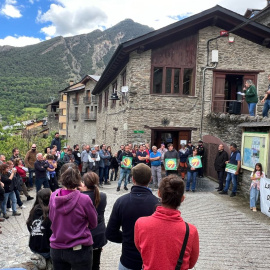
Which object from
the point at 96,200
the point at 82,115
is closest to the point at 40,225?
the point at 96,200

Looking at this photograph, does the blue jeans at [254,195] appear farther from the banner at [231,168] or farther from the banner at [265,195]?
the banner at [231,168]

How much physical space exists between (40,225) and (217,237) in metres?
4.40

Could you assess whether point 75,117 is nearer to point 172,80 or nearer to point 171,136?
point 171,136

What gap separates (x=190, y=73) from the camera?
15.9 metres

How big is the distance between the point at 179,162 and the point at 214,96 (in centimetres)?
463

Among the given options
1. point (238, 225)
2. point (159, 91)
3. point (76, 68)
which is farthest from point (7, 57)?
point (238, 225)

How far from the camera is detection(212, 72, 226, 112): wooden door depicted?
15.8m

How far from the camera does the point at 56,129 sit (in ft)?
173

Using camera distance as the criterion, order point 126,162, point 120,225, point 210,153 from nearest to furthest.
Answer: point 120,225, point 126,162, point 210,153

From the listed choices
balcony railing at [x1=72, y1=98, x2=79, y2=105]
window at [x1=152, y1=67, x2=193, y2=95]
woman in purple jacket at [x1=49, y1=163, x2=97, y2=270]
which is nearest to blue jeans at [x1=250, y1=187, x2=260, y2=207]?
woman in purple jacket at [x1=49, y1=163, x2=97, y2=270]

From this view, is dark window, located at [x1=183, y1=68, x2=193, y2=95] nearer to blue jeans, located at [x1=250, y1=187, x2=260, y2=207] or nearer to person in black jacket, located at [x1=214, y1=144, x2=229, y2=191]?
person in black jacket, located at [x1=214, y1=144, x2=229, y2=191]

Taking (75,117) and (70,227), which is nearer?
(70,227)

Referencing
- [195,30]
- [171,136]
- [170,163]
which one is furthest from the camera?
[171,136]

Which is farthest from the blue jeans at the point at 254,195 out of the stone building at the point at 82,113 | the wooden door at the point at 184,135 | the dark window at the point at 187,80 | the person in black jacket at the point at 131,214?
the stone building at the point at 82,113
